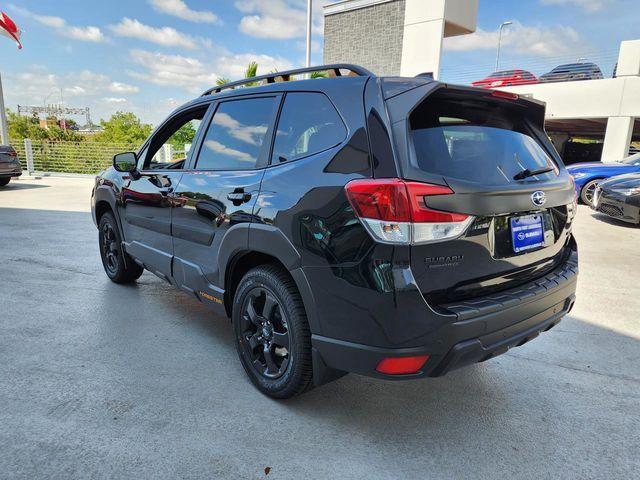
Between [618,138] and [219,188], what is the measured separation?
17648 mm

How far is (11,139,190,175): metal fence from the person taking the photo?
17959 millimetres

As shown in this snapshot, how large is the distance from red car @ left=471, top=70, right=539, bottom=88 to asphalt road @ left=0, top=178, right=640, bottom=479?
691 inches

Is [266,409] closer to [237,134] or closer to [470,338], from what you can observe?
[470,338]

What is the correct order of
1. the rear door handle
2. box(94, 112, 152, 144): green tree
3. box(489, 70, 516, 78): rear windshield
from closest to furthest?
the rear door handle
box(489, 70, 516, 78): rear windshield
box(94, 112, 152, 144): green tree

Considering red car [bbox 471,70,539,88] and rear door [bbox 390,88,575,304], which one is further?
red car [bbox 471,70,539,88]

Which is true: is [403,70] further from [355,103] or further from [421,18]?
[355,103]

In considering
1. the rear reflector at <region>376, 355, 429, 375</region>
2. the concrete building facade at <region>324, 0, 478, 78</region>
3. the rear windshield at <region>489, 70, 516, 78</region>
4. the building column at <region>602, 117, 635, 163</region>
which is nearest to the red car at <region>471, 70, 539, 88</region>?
the rear windshield at <region>489, 70, 516, 78</region>

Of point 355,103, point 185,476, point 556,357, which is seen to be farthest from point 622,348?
point 185,476

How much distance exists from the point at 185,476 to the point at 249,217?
1.34m

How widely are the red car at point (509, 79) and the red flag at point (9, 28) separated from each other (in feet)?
60.8

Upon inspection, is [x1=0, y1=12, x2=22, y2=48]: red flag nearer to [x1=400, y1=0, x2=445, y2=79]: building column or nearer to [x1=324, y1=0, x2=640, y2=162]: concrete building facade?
[x1=324, y1=0, x2=640, y2=162]: concrete building facade

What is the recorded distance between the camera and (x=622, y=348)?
3.48m

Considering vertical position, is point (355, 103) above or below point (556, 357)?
above

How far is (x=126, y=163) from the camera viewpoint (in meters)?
3.96
